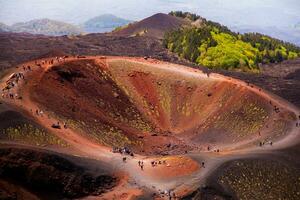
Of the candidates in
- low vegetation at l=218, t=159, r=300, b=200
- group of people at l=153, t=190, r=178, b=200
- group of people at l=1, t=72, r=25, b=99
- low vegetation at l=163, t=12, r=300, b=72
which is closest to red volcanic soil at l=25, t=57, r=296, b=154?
group of people at l=1, t=72, r=25, b=99

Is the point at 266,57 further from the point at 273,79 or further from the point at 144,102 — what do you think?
the point at 144,102

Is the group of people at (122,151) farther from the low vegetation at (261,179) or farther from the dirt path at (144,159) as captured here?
the low vegetation at (261,179)

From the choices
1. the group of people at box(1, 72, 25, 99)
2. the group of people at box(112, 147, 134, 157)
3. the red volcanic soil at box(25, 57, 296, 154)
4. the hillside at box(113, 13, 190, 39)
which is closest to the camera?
the group of people at box(112, 147, 134, 157)

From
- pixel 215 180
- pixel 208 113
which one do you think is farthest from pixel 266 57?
pixel 215 180

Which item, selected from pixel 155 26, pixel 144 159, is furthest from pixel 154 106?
pixel 155 26

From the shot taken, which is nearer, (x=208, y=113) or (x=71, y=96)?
(x=71, y=96)

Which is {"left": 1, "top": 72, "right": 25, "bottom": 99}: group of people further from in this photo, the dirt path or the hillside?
the hillside

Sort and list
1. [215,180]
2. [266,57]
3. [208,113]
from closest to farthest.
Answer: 1. [215,180]
2. [208,113]
3. [266,57]
